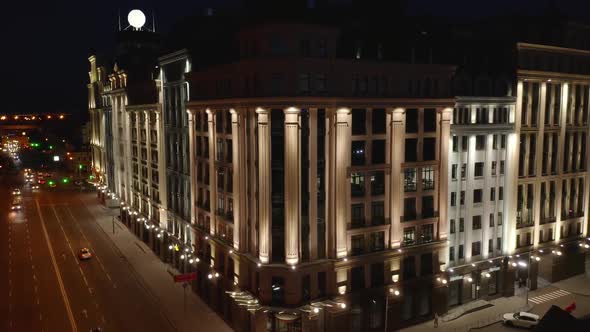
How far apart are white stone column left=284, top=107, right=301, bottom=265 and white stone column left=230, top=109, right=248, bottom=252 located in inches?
222

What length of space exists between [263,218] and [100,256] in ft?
133

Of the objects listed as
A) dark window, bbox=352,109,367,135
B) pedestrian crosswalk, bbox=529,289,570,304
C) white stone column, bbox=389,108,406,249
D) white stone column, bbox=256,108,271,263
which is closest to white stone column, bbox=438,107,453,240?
Result: white stone column, bbox=389,108,406,249

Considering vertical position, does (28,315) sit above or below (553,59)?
below

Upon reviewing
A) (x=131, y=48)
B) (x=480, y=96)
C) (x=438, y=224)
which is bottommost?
(x=438, y=224)

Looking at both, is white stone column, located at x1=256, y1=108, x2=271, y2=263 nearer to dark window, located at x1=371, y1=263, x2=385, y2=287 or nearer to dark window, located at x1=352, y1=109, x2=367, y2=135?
dark window, located at x1=352, y1=109, x2=367, y2=135

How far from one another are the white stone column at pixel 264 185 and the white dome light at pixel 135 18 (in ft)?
252

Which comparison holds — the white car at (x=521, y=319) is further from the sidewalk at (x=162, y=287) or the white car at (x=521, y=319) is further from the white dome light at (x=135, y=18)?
the white dome light at (x=135, y=18)

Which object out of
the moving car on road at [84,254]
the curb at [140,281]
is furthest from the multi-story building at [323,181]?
the moving car on road at [84,254]

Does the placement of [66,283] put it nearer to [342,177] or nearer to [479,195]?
[342,177]

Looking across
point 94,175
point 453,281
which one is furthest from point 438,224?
point 94,175

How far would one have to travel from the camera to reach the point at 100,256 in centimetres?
7700

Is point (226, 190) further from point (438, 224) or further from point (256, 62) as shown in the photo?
point (438, 224)

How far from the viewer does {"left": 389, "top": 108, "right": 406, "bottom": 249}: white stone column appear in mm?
51500

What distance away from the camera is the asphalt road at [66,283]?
53250 mm
